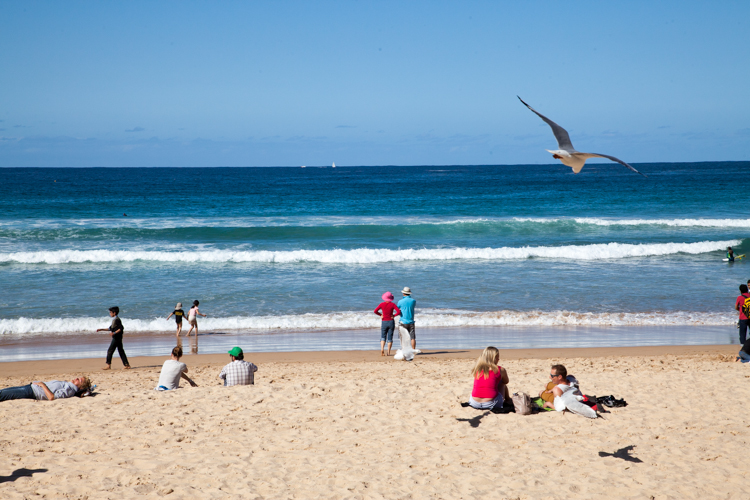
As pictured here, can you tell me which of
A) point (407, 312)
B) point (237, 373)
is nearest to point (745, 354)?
point (407, 312)

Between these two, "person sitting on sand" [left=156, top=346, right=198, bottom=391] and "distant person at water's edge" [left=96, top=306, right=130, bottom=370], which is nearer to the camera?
"person sitting on sand" [left=156, top=346, right=198, bottom=391]

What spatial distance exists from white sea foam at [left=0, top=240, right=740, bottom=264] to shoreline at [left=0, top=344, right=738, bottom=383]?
1033cm

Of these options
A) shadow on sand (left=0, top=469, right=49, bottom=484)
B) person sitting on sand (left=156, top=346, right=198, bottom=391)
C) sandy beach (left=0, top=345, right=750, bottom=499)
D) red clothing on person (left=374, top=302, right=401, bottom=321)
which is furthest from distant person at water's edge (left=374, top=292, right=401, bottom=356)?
shadow on sand (left=0, top=469, right=49, bottom=484)

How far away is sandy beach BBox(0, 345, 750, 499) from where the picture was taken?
5.12 meters

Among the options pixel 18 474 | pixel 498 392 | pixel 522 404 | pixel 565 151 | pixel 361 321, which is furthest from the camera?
pixel 361 321

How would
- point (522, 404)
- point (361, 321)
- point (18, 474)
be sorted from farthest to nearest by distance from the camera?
1. point (361, 321)
2. point (522, 404)
3. point (18, 474)

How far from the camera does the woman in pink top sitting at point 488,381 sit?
698cm

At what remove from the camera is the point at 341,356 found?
10617 mm

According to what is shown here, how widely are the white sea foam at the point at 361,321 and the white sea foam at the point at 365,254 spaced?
7854 mm

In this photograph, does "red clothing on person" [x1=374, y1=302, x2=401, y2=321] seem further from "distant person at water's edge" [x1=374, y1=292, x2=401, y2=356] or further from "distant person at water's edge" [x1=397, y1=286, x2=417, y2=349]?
"distant person at water's edge" [x1=397, y1=286, x2=417, y2=349]

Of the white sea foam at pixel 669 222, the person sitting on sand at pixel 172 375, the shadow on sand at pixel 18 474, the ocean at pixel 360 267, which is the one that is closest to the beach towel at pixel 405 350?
the ocean at pixel 360 267

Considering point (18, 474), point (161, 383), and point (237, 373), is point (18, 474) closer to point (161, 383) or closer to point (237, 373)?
point (161, 383)

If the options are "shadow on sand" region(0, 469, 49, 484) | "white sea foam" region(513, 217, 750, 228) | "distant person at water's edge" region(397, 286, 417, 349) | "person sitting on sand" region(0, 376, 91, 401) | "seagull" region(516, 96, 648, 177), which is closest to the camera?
"shadow on sand" region(0, 469, 49, 484)

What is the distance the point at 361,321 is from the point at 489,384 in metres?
6.30
